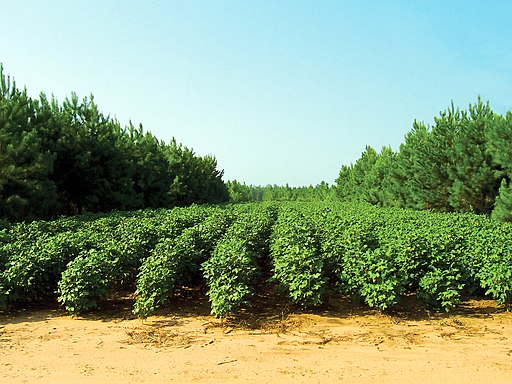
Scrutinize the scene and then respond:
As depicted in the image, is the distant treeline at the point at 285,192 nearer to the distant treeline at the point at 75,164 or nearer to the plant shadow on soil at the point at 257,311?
the distant treeline at the point at 75,164

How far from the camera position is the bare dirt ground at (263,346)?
15.4 feet

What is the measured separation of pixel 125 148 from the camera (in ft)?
76.0

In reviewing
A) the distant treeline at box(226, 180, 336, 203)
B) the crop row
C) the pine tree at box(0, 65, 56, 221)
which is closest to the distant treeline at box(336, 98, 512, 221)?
the crop row

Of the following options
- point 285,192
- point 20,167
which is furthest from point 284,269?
point 285,192

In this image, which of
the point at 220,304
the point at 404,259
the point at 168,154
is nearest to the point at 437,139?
the point at 404,259

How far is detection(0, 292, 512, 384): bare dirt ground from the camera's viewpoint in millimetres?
4680

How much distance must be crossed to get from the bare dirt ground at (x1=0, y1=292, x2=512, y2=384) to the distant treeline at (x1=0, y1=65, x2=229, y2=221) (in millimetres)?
7872

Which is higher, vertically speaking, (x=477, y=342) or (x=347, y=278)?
(x=347, y=278)

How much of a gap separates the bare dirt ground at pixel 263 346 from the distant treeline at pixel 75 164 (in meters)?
7.87

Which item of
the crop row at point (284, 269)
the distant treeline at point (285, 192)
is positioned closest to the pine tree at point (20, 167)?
the crop row at point (284, 269)

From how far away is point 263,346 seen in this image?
5.57 m

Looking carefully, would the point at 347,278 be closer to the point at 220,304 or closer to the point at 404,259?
the point at 404,259

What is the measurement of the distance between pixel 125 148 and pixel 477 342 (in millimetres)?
20526

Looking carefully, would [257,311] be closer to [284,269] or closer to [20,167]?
[284,269]
